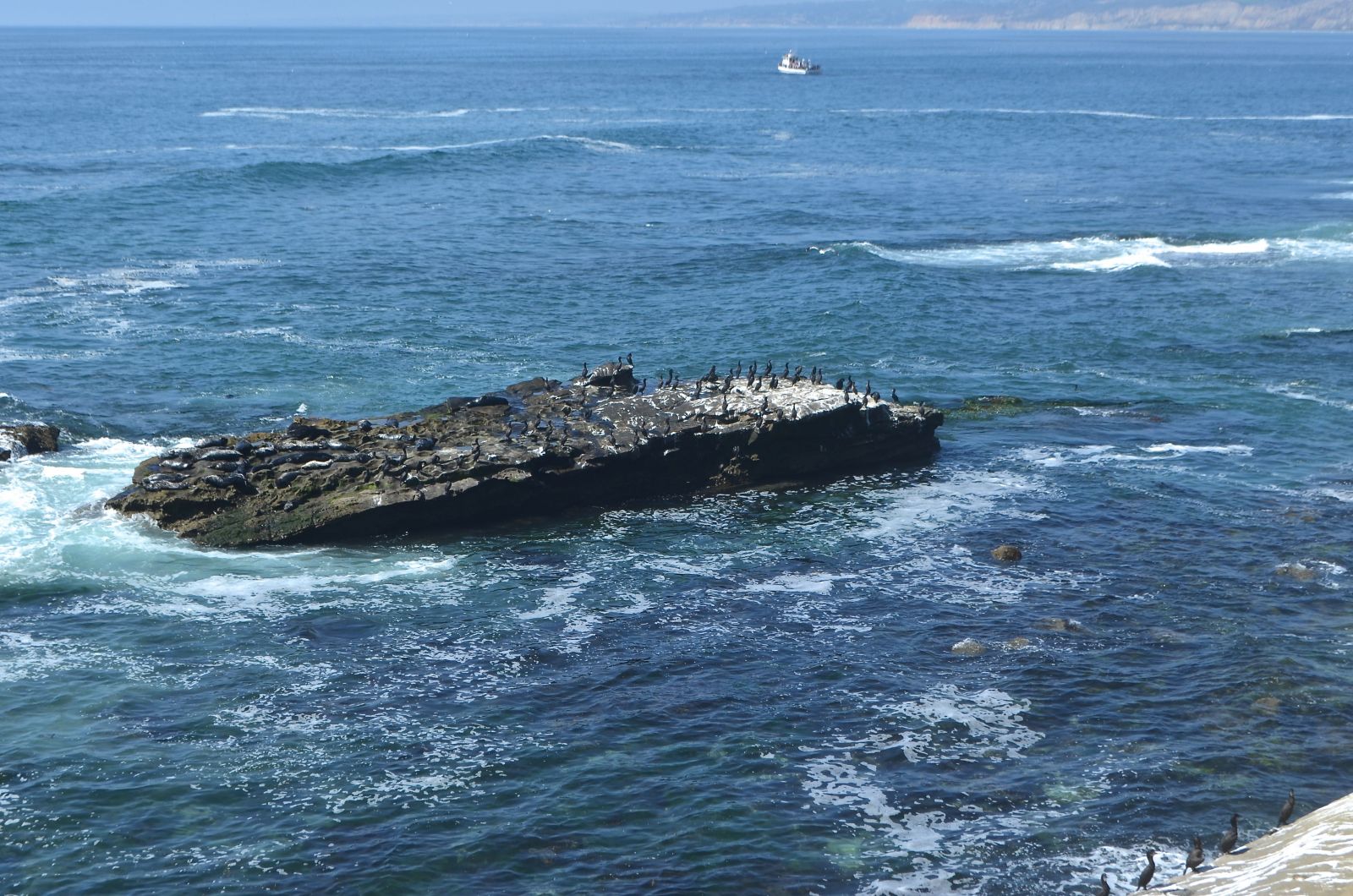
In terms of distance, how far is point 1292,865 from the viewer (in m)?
27.4

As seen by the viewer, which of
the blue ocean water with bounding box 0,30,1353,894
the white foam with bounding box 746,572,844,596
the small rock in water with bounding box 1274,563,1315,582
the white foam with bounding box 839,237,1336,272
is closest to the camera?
the blue ocean water with bounding box 0,30,1353,894

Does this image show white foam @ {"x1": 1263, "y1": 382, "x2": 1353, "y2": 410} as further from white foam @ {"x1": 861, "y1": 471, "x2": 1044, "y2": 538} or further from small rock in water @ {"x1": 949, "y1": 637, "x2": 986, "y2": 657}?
small rock in water @ {"x1": 949, "y1": 637, "x2": 986, "y2": 657}

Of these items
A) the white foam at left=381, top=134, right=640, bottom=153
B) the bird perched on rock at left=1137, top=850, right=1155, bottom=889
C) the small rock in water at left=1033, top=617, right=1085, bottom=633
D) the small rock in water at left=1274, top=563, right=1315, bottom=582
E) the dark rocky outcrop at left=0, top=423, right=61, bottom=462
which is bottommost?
the bird perched on rock at left=1137, top=850, right=1155, bottom=889

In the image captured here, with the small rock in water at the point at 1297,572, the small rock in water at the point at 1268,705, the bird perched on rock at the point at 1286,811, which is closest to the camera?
the bird perched on rock at the point at 1286,811

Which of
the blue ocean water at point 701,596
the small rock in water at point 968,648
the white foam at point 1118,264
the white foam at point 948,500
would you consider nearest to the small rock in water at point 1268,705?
the blue ocean water at point 701,596

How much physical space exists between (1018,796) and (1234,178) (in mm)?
102426

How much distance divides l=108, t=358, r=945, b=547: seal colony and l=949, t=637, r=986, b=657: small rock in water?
13.8 m

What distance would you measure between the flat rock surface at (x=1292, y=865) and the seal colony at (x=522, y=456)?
81.8 ft

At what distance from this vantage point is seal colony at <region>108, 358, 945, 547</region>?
152 feet

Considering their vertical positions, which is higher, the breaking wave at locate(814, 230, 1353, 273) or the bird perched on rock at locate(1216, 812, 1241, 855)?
the breaking wave at locate(814, 230, 1353, 273)

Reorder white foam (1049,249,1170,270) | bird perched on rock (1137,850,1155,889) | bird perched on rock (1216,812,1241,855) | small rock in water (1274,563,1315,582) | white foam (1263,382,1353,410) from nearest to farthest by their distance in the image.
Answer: bird perched on rock (1137,850,1155,889) → bird perched on rock (1216,812,1241,855) → small rock in water (1274,563,1315,582) → white foam (1263,382,1353,410) → white foam (1049,249,1170,270)

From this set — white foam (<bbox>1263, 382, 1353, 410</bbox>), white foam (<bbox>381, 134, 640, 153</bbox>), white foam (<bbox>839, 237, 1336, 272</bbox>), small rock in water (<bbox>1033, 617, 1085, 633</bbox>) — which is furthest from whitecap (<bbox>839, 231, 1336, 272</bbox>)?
white foam (<bbox>381, 134, 640, 153</bbox>)

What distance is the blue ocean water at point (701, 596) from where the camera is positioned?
3119cm

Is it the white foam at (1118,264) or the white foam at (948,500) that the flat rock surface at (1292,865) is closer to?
the white foam at (948,500)
